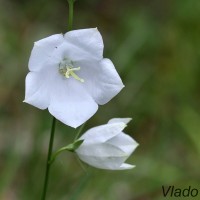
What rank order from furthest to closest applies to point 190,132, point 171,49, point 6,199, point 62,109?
point 171,49 < point 190,132 < point 6,199 < point 62,109

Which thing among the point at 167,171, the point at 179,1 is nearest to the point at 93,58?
the point at 167,171

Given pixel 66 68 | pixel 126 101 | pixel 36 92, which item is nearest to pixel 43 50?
pixel 36 92

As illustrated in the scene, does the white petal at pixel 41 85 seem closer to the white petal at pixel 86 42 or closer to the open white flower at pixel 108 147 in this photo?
the white petal at pixel 86 42

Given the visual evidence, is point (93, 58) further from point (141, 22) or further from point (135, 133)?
point (141, 22)

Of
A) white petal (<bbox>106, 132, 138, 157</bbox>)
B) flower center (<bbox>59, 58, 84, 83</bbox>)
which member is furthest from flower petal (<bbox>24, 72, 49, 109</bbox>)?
white petal (<bbox>106, 132, 138, 157</bbox>)

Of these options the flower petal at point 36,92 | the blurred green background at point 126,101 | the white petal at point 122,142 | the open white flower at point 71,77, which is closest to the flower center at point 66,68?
the open white flower at point 71,77

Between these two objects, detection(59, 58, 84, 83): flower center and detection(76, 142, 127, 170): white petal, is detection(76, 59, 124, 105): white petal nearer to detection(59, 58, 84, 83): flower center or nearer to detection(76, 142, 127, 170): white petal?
detection(59, 58, 84, 83): flower center

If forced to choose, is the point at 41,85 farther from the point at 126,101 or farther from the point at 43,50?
the point at 126,101
